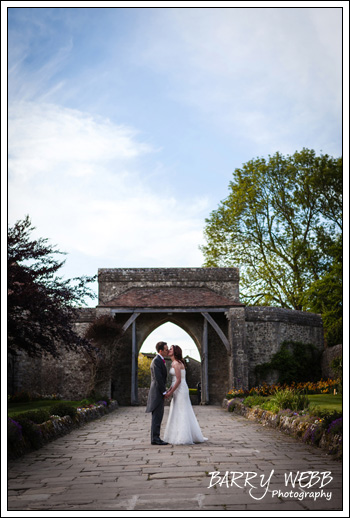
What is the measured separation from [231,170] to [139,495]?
83.1 ft

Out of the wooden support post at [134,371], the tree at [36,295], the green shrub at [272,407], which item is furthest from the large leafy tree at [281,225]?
the tree at [36,295]

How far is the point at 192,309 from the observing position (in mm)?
20219

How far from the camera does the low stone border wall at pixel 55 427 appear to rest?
6480 mm

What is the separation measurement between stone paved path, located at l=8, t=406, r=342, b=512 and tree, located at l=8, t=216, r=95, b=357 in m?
1.72

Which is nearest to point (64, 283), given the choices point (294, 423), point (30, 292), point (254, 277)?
point (30, 292)

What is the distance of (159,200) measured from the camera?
1417 centimetres

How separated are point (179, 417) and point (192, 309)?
12.6 metres

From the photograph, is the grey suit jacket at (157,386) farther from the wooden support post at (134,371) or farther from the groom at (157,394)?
the wooden support post at (134,371)

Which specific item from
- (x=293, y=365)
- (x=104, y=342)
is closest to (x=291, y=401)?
(x=104, y=342)

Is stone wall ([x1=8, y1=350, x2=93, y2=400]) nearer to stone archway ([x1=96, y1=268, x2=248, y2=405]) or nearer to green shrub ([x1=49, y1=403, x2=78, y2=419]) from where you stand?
stone archway ([x1=96, y1=268, x2=248, y2=405])

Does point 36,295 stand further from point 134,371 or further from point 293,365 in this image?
point 293,365

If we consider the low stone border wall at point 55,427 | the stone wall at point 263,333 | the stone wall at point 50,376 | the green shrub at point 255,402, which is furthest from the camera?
the stone wall at point 263,333

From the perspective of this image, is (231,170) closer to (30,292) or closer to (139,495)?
(30,292)

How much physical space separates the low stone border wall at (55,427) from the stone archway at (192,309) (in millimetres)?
8091
